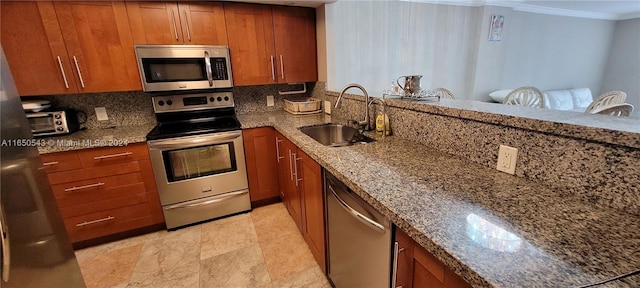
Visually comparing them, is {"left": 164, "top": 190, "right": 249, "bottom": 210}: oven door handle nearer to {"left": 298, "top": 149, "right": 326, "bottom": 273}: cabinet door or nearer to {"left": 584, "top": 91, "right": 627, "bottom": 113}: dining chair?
{"left": 298, "top": 149, "right": 326, "bottom": 273}: cabinet door

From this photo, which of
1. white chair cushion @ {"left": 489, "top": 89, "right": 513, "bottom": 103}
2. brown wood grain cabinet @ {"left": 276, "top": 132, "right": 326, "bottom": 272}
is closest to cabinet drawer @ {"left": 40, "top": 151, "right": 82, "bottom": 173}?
brown wood grain cabinet @ {"left": 276, "top": 132, "right": 326, "bottom": 272}

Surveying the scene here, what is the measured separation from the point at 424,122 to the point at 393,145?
21cm

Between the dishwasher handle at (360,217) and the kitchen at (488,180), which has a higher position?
the kitchen at (488,180)

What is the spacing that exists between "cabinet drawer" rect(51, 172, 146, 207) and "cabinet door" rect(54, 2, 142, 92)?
73cm

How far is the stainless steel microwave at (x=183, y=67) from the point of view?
80.7 inches

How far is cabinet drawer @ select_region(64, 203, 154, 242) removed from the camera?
1959 mm

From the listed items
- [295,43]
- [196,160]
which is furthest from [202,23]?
[196,160]

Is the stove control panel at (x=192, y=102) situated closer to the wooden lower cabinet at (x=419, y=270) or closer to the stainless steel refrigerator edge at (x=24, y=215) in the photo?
the stainless steel refrigerator edge at (x=24, y=215)

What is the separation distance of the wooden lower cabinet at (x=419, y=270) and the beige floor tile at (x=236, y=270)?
1131 millimetres

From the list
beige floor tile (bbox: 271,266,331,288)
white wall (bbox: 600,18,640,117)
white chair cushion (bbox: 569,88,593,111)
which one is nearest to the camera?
beige floor tile (bbox: 271,266,331,288)

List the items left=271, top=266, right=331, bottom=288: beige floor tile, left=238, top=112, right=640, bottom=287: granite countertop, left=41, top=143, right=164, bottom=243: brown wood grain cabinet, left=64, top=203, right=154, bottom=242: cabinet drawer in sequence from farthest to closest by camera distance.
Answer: left=64, top=203, right=154, bottom=242: cabinet drawer → left=41, top=143, right=164, bottom=243: brown wood grain cabinet → left=271, top=266, right=331, bottom=288: beige floor tile → left=238, top=112, right=640, bottom=287: granite countertop

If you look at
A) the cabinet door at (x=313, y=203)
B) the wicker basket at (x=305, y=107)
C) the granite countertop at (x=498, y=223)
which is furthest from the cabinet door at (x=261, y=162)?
the granite countertop at (x=498, y=223)

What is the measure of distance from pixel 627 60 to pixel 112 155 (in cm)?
836

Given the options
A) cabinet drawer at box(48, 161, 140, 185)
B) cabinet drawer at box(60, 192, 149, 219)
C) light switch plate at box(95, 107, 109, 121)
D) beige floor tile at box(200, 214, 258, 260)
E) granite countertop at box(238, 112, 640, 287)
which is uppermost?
light switch plate at box(95, 107, 109, 121)
